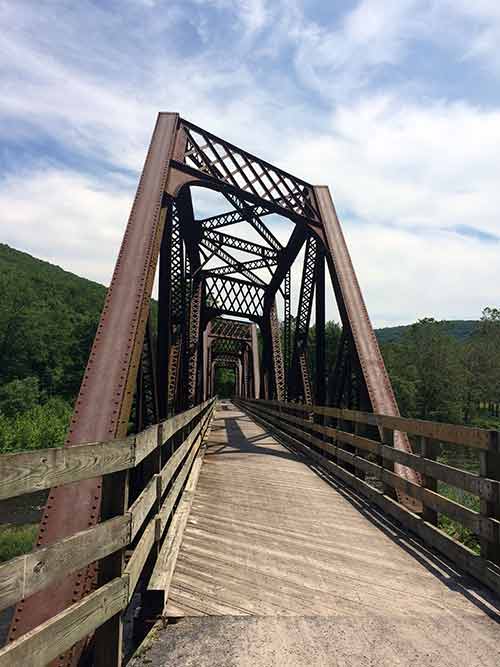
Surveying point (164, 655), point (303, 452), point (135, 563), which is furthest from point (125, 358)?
point (303, 452)

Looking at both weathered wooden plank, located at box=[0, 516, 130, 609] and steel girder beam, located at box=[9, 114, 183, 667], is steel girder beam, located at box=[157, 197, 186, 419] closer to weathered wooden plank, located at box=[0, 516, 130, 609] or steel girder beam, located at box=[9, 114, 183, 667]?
steel girder beam, located at box=[9, 114, 183, 667]

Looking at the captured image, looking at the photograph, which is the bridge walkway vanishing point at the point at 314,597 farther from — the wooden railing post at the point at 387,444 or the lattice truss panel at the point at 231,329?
the lattice truss panel at the point at 231,329

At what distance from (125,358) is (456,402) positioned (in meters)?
62.5

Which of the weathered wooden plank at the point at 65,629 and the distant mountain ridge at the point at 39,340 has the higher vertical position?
the distant mountain ridge at the point at 39,340

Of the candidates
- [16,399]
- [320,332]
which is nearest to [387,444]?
[320,332]

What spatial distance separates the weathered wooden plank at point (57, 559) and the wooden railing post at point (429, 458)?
137 inches

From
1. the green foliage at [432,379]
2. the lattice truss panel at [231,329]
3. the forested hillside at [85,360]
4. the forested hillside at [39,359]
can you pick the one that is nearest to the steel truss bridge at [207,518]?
the lattice truss panel at [231,329]

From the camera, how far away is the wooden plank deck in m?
3.29

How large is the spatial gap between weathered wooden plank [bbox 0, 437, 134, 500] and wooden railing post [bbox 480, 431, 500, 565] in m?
2.93

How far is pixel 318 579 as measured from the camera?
3.75 m

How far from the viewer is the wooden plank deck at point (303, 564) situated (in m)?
3.29

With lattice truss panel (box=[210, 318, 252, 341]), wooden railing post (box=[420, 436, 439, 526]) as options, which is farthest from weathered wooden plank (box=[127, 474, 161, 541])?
lattice truss panel (box=[210, 318, 252, 341])

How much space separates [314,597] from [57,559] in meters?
2.23

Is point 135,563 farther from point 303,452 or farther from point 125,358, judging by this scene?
point 303,452
